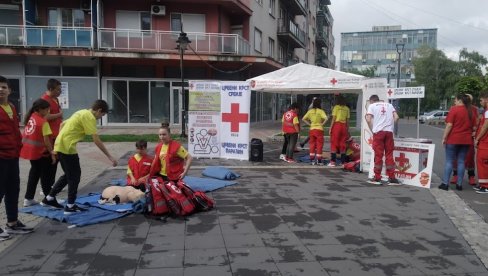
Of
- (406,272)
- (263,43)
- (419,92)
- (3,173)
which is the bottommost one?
(406,272)

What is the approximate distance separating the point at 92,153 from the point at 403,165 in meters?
9.41

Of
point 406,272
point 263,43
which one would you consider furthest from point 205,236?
point 263,43

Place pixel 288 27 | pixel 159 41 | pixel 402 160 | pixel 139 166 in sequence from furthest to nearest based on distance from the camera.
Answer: pixel 288 27, pixel 159 41, pixel 402 160, pixel 139 166

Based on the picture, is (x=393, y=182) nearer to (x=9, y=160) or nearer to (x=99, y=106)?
(x=99, y=106)

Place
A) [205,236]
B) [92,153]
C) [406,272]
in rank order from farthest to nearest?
[92,153]
[205,236]
[406,272]

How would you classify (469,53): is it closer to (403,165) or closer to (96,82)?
(96,82)

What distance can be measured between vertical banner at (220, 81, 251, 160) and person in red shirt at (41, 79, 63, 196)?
556 cm

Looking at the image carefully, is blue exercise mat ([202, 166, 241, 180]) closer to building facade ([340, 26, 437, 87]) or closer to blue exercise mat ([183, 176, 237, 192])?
blue exercise mat ([183, 176, 237, 192])

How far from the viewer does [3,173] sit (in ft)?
16.4

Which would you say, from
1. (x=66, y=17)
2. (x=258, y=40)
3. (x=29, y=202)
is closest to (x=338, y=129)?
(x=29, y=202)

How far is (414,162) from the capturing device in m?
8.66

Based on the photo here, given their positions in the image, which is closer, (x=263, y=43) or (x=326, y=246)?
(x=326, y=246)

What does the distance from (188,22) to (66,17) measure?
6759 mm

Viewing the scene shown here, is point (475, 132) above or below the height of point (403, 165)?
above
